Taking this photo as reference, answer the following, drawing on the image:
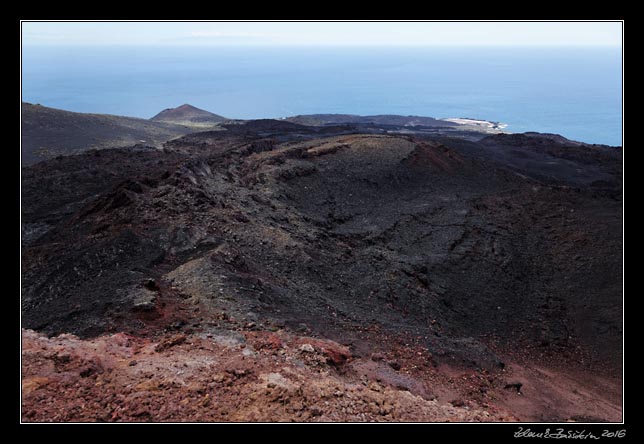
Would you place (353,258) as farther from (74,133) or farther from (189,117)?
(189,117)

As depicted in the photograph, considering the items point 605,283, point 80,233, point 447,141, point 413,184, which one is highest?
point 447,141

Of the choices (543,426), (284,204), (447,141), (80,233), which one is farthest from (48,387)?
(447,141)

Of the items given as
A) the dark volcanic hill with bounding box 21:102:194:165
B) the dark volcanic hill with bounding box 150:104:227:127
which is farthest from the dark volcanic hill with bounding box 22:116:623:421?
the dark volcanic hill with bounding box 150:104:227:127

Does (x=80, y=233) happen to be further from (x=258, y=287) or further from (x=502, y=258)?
(x=502, y=258)

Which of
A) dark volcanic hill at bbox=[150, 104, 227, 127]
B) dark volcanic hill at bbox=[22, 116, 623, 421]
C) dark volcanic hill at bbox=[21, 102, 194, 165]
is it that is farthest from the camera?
dark volcanic hill at bbox=[150, 104, 227, 127]

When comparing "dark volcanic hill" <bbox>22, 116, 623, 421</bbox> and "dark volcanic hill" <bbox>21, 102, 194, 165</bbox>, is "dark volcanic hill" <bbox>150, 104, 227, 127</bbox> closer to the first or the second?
"dark volcanic hill" <bbox>21, 102, 194, 165</bbox>

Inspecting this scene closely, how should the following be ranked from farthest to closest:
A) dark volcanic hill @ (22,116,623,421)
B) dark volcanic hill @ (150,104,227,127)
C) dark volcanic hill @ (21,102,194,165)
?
1. dark volcanic hill @ (150,104,227,127)
2. dark volcanic hill @ (21,102,194,165)
3. dark volcanic hill @ (22,116,623,421)
